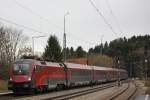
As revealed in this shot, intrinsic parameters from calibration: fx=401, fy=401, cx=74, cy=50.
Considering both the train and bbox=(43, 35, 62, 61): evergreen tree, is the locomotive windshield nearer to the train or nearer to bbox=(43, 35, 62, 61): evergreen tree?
the train

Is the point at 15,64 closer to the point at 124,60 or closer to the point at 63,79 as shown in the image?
the point at 63,79

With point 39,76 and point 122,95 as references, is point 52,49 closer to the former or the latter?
point 122,95

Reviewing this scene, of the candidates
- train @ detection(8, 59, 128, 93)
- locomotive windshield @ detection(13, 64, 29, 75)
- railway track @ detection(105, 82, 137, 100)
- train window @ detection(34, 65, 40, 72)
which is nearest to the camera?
railway track @ detection(105, 82, 137, 100)

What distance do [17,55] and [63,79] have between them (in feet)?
168

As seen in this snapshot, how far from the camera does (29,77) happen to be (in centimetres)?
3391

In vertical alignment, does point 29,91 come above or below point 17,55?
below

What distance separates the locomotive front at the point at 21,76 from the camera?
3341cm

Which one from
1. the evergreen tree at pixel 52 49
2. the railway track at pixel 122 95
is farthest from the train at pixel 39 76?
the evergreen tree at pixel 52 49

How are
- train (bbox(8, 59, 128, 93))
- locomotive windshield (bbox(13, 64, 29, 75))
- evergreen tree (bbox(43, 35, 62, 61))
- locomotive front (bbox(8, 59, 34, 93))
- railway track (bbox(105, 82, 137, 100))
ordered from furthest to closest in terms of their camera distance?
evergreen tree (bbox(43, 35, 62, 61)) → locomotive windshield (bbox(13, 64, 29, 75)) → train (bbox(8, 59, 128, 93)) → locomotive front (bbox(8, 59, 34, 93)) → railway track (bbox(105, 82, 137, 100))

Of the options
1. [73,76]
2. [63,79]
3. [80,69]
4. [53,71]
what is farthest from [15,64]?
[80,69]

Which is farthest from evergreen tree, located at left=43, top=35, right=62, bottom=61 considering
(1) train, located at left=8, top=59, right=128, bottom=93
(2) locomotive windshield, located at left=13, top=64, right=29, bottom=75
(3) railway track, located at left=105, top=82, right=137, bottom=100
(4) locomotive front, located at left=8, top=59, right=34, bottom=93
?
(2) locomotive windshield, located at left=13, top=64, right=29, bottom=75

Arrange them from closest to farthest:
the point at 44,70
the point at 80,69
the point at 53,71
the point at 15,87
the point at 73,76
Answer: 1. the point at 15,87
2. the point at 44,70
3. the point at 53,71
4. the point at 73,76
5. the point at 80,69

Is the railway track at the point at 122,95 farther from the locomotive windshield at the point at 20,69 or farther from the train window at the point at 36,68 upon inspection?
the locomotive windshield at the point at 20,69

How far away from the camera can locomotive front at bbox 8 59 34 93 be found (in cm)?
3341
